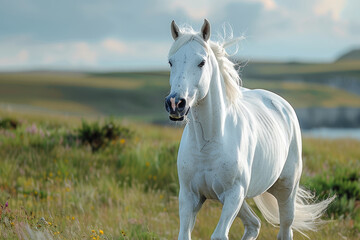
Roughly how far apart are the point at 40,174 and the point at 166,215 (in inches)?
106

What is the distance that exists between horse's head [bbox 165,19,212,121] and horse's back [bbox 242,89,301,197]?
98 cm

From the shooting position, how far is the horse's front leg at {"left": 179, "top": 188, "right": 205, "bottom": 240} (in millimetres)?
4066

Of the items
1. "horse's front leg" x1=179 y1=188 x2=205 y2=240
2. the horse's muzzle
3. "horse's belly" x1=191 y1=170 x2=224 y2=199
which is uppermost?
the horse's muzzle

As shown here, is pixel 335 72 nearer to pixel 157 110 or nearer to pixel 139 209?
pixel 157 110

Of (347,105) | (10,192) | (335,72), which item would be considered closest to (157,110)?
(347,105)

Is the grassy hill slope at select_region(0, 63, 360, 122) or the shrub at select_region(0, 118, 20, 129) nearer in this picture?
the shrub at select_region(0, 118, 20, 129)

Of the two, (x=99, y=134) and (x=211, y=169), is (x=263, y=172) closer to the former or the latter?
(x=211, y=169)

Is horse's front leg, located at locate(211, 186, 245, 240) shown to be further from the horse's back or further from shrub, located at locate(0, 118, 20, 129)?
shrub, located at locate(0, 118, 20, 129)

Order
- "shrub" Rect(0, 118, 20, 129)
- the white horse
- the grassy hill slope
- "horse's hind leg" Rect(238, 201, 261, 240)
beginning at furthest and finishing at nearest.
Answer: the grassy hill slope, "shrub" Rect(0, 118, 20, 129), "horse's hind leg" Rect(238, 201, 261, 240), the white horse

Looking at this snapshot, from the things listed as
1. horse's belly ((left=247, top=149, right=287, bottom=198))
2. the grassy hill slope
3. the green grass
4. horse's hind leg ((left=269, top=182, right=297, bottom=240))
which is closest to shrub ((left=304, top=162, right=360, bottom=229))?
the green grass

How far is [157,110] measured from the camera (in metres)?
71.7

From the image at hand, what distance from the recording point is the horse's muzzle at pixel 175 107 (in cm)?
337

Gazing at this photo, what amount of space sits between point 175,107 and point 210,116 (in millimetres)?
677

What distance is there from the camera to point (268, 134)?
475 centimetres
